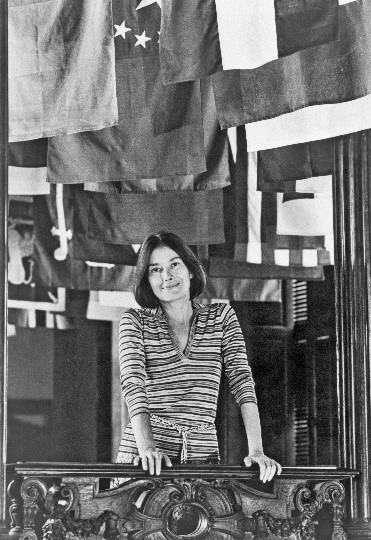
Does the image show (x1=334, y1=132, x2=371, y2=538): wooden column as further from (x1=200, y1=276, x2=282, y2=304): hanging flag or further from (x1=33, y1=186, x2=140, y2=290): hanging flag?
(x1=33, y1=186, x2=140, y2=290): hanging flag

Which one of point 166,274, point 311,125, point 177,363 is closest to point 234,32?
point 311,125

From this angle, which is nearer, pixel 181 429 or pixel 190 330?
pixel 181 429

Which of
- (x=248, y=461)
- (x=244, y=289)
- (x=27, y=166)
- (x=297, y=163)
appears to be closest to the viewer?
(x=248, y=461)

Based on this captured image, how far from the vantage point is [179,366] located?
5648 millimetres

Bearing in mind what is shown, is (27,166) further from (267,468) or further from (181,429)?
(267,468)

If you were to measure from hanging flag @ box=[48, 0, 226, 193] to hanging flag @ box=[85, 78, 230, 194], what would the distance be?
0.56 feet

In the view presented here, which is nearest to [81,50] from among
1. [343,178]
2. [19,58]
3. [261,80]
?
[19,58]

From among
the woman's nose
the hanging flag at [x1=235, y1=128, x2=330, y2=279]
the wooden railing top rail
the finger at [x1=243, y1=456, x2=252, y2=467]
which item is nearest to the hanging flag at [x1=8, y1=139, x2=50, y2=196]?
the woman's nose

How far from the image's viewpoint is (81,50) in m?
5.65

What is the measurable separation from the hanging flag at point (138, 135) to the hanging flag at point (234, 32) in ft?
0.75

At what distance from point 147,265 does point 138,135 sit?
1.99ft

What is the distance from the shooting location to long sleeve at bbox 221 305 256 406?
18.8 ft

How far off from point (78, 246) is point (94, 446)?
1.02 meters

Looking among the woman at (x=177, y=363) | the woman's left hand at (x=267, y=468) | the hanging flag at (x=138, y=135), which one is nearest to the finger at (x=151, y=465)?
the woman at (x=177, y=363)
